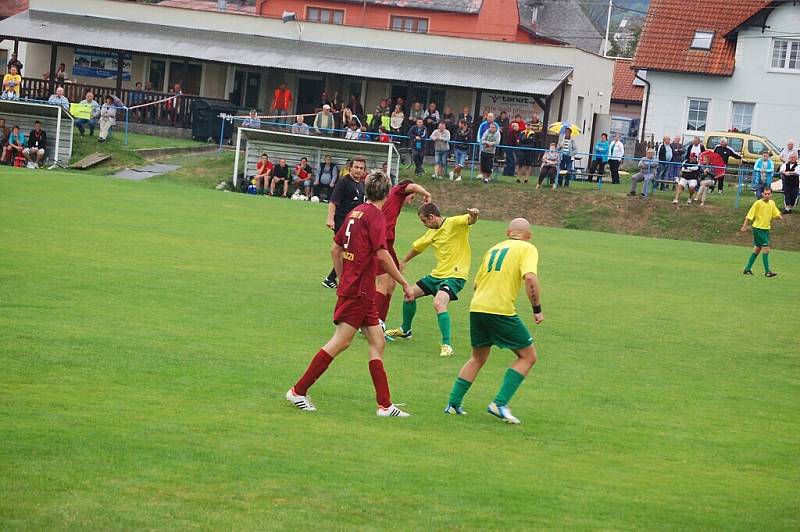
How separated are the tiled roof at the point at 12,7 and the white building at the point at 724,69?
1561 inches

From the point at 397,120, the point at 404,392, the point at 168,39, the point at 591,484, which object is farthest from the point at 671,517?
the point at 168,39

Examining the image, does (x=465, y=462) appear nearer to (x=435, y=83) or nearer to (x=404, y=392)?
(x=404, y=392)

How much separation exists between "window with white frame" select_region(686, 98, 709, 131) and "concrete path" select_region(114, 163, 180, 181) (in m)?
28.2

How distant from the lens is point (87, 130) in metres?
41.9

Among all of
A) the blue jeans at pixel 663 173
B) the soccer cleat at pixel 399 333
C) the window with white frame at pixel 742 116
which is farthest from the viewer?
the window with white frame at pixel 742 116

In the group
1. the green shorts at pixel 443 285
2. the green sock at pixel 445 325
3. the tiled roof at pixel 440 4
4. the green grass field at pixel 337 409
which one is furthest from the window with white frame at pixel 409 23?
the green sock at pixel 445 325

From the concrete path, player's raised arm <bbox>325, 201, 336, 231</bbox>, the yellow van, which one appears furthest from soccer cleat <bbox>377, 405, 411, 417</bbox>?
A: the yellow van

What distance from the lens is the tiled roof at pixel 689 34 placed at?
180 feet

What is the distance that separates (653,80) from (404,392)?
4790 cm

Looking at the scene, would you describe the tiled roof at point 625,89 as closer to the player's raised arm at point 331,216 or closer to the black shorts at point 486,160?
the black shorts at point 486,160

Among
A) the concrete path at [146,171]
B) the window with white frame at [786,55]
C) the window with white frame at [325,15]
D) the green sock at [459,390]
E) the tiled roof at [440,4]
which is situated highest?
the tiled roof at [440,4]

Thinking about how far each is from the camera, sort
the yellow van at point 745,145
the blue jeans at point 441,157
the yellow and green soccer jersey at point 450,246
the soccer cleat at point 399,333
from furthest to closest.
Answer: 1. the yellow van at point 745,145
2. the blue jeans at point 441,157
3. the soccer cleat at point 399,333
4. the yellow and green soccer jersey at point 450,246

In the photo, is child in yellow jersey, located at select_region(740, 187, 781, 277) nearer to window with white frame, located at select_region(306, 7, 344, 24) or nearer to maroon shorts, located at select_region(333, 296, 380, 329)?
maroon shorts, located at select_region(333, 296, 380, 329)

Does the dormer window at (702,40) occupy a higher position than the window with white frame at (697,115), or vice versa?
the dormer window at (702,40)
